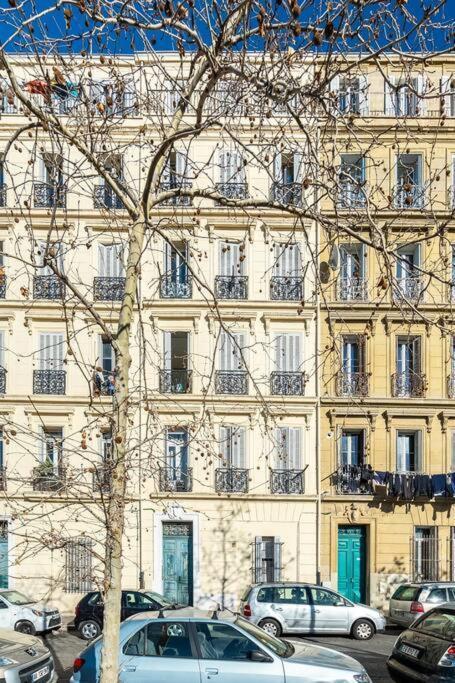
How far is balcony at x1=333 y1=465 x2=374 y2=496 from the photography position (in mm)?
22578

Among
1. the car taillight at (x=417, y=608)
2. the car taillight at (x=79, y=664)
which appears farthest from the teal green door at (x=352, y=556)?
the car taillight at (x=79, y=664)

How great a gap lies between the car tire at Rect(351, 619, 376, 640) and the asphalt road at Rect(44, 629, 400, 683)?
0.51ft

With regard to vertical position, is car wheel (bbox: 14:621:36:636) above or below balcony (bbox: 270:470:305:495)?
below

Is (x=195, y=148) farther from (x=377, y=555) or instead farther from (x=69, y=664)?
(x=69, y=664)

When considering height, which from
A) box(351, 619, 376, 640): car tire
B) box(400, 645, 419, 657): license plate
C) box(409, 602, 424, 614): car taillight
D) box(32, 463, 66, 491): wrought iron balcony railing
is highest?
box(32, 463, 66, 491): wrought iron balcony railing

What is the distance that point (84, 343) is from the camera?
76.0ft

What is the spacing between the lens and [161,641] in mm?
9078

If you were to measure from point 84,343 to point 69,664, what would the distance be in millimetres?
11204

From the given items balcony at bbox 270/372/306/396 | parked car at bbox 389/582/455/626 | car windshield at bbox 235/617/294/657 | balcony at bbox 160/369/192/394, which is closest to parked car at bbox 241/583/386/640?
parked car at bbox 389/582/455/626

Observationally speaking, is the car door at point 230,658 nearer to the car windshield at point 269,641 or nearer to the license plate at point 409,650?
the car windshield at point 269,641

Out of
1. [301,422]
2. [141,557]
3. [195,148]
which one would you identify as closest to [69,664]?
[141,557]

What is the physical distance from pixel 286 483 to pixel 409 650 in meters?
12.1

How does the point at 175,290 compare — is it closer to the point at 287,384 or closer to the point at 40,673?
the point at 287,384

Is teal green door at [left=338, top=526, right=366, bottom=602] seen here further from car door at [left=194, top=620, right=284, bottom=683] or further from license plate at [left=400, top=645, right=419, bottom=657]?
car door at [left=194, top=620, right=284, bottom=683]
